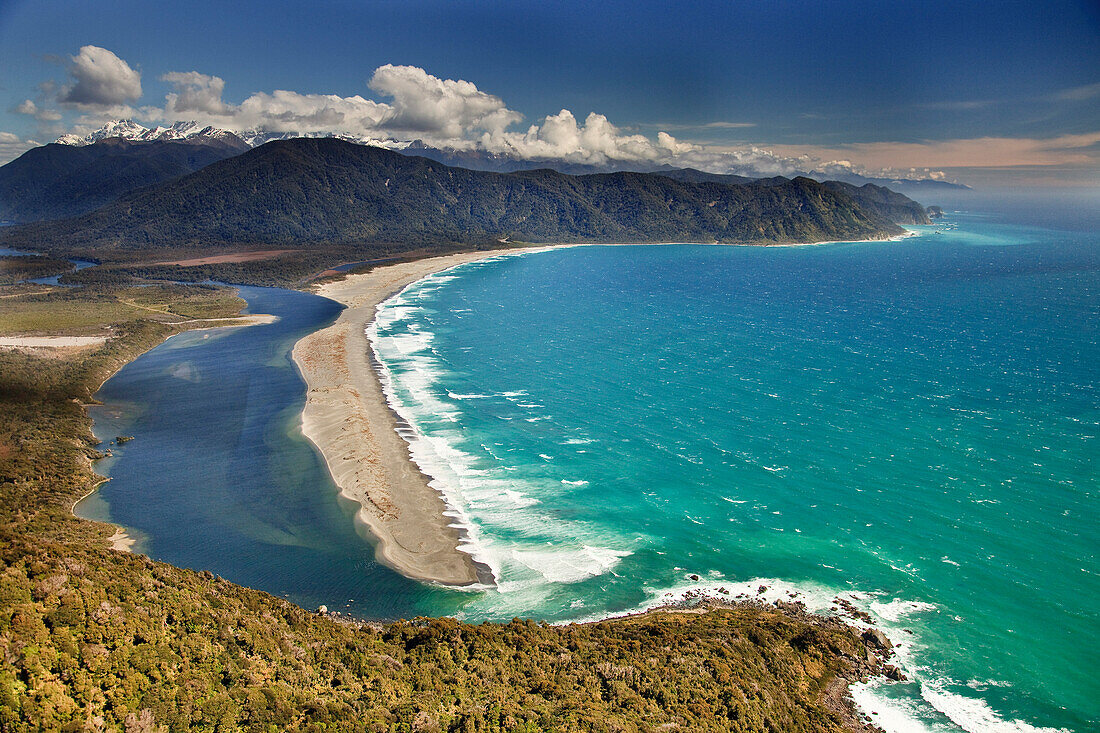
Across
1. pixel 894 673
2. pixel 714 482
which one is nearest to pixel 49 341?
pixel 714 482

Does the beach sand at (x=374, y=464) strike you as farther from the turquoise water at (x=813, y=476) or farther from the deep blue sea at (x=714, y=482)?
the turquoise water at (x=813, y=476)

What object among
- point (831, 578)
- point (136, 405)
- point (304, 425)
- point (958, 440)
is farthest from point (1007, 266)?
point (136, 405)

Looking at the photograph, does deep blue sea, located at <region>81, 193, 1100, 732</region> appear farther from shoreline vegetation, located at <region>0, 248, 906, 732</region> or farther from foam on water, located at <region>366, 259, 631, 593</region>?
shoreline vegetation, located at <region>0, 248, 906, 732</region>

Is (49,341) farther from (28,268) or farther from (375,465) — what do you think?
(28,268)

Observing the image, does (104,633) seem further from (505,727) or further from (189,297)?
(189,297)

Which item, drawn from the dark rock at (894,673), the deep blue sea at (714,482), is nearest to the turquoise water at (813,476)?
the deep blue sea at (714,482)
